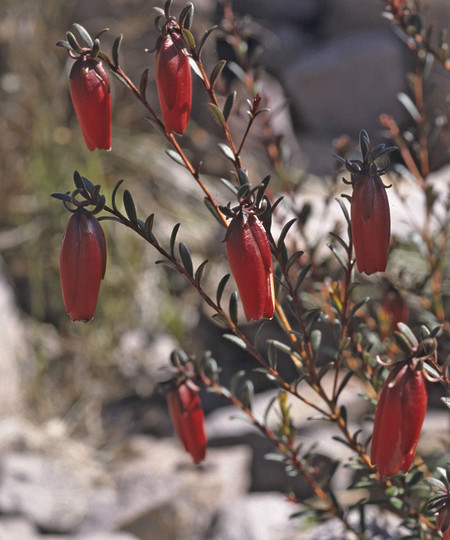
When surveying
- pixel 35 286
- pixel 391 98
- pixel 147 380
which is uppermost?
pixel 391 98

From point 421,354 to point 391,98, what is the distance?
3.57 meters

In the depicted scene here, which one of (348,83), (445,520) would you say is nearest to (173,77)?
(445,520)

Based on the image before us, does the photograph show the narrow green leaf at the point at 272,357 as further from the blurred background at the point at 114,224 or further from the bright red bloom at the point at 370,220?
the blurred background at the point at 114,224

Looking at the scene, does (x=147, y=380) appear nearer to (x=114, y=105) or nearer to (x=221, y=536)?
(x=221, y=536)

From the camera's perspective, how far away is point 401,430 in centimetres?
57

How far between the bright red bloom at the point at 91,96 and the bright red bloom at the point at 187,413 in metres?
0.30

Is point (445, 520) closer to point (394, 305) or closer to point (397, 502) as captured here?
point (397, 502)

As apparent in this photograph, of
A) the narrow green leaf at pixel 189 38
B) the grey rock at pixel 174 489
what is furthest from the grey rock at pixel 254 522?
the narrow green leaf at pixel 189 38

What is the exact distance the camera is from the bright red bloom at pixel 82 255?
0.62 metres

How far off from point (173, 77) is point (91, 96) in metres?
0.08

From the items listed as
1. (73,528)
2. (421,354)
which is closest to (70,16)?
(73,528)

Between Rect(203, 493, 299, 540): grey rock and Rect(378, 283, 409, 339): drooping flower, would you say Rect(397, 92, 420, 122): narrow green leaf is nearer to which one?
Rect(378, 283, 409, 339): drooping flower

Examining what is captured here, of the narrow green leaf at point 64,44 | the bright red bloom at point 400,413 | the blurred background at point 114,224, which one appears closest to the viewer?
the bright red bloom at point 400,413

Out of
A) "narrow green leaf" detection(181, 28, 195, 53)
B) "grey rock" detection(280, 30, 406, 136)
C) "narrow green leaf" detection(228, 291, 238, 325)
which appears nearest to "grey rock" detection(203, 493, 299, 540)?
"narrow green leaf" detection(228, 291, 238, 325)
